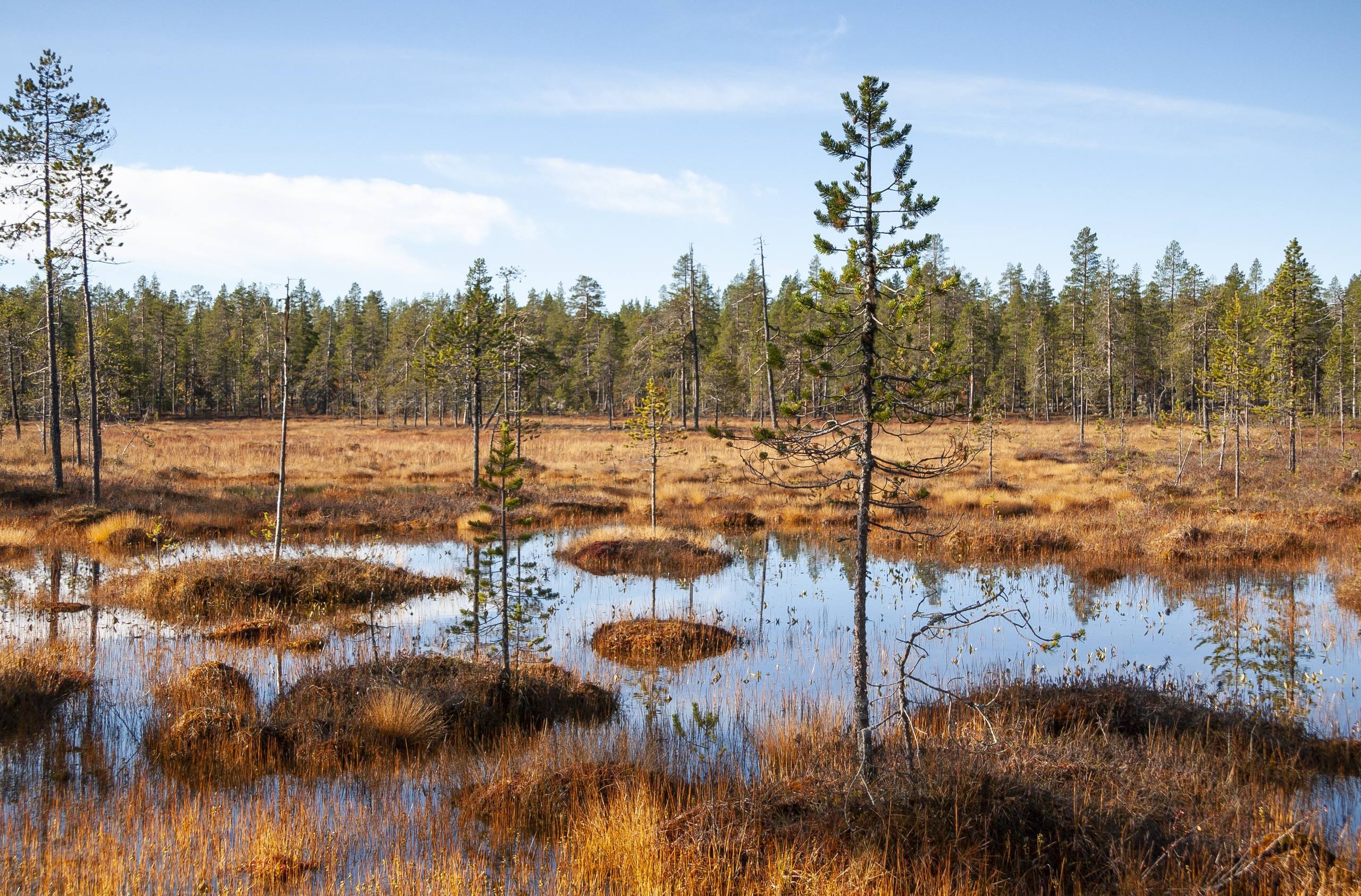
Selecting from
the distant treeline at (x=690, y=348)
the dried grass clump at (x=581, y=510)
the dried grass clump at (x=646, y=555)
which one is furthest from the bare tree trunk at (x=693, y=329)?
the dried grass clump at (x=646, y=555)

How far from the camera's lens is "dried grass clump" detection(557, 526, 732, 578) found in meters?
18.3

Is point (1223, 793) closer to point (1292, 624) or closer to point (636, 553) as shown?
point (1292, 624)

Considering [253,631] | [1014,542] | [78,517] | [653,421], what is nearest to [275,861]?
[253,631]

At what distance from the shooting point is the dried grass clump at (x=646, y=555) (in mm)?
18266

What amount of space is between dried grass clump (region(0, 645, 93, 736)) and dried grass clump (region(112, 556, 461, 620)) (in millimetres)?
3057

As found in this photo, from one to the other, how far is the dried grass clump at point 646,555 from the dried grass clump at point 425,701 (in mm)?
7957

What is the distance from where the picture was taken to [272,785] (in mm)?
7254

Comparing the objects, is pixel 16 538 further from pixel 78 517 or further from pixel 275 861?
pixel 275 861

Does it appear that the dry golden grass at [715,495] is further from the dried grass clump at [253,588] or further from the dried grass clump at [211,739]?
the dried grass clump at [211,739]

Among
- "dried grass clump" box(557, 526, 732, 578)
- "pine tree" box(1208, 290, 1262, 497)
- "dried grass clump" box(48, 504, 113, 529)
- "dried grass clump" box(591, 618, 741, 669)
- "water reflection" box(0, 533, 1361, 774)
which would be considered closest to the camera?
"water reflection" box(0, 533, 1361, 774)

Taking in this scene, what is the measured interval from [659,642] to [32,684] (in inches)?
308

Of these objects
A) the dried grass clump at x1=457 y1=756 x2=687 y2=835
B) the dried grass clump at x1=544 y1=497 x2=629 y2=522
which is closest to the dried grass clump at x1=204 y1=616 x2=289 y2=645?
the dried grass clump at x1=457 y1=756 x2=687 y2=835

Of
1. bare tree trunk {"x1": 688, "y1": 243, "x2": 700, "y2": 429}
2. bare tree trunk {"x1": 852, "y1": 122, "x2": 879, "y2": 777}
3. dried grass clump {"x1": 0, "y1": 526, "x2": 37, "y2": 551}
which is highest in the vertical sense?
bare tree trunk {"x1": 688, "y1": 243, "x2": 700, "y2": 429}

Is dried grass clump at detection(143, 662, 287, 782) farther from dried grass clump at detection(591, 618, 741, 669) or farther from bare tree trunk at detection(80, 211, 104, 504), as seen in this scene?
bare tree trunk at detection(80, 211, 104, 504)
